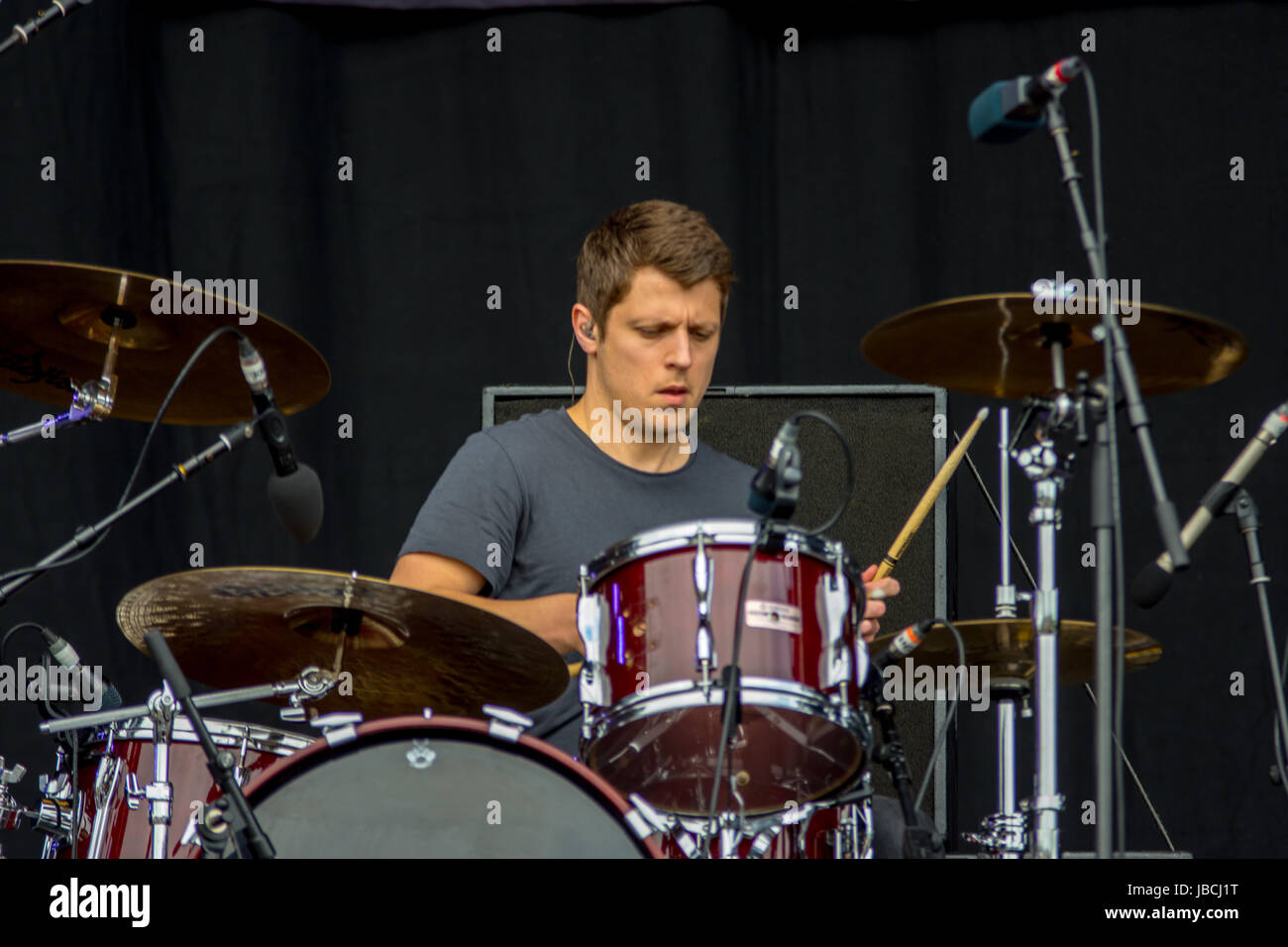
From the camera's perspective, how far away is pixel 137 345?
105 inches

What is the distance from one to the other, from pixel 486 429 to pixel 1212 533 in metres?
1.75

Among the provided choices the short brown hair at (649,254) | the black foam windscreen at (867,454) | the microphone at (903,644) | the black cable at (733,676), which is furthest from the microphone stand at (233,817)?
the black foam windscreen at (867,454)

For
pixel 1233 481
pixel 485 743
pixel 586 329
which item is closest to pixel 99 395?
pixel 586 329

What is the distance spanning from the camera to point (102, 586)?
11.4 ft

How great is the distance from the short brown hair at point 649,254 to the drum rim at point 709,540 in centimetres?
81

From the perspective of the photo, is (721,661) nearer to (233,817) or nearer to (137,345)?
(233,817)

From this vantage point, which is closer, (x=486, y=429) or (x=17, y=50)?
(x=486, y=429)

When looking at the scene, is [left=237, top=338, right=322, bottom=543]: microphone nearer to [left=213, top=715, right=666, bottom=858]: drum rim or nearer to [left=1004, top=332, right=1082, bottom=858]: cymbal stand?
[left=213, top=715, right=666, bottom=858]: drum rim

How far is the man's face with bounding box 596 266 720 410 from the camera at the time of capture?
110 inches

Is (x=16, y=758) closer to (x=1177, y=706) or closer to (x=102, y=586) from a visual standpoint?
(x=102, y=586)
